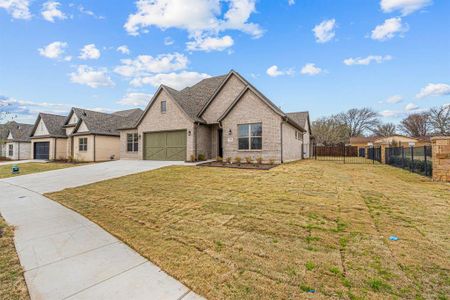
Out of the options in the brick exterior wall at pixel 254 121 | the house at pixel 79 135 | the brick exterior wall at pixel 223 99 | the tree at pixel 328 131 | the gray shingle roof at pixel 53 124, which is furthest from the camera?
the tree at pixel 328 131

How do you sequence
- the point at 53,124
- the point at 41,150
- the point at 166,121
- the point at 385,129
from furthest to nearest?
1. the point at 385,129
2. the point at 41,150
3. the point at 53,124
4. the point at 166,121

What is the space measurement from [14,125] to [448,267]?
156 ft

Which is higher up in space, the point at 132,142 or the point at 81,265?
the point at 132,142

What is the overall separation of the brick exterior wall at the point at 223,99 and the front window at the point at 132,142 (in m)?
7.36

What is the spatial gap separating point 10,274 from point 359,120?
211 ft

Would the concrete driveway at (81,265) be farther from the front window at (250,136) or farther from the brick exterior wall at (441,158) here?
the front window at (250,136)

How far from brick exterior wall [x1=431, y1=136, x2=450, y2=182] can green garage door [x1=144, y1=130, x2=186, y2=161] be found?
14522mm

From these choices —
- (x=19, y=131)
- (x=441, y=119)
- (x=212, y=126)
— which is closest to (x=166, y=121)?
(x=212, y=126)

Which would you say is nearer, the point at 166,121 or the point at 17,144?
the point at 166,121

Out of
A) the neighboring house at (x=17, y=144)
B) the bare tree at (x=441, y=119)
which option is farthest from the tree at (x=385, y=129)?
the neighboring house at (x=17, y=144)

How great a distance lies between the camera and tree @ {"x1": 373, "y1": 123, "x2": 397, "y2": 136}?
183 feet

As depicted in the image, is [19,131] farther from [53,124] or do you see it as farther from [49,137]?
[49,137]

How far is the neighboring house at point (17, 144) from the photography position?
31891 millimetres

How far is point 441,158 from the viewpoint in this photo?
8766mm
